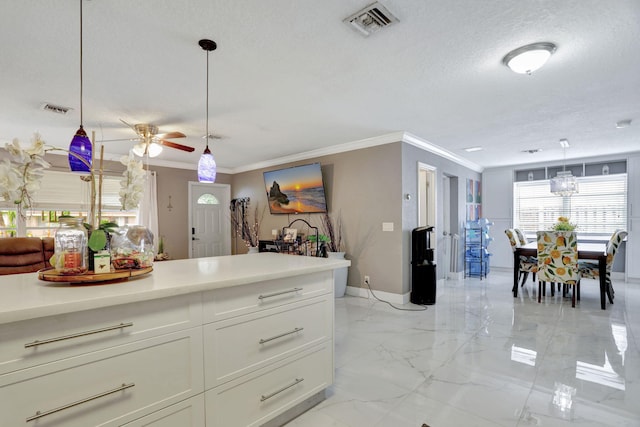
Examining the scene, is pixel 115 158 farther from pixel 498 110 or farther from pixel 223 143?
pixel 498 110

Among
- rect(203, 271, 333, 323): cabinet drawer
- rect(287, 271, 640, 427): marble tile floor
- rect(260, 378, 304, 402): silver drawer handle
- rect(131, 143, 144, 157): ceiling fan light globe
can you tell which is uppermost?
rect(131, 143, 144, 157): ceiling fan light globe

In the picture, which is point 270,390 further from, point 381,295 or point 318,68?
point 381,295

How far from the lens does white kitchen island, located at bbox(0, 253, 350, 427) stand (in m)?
1.03

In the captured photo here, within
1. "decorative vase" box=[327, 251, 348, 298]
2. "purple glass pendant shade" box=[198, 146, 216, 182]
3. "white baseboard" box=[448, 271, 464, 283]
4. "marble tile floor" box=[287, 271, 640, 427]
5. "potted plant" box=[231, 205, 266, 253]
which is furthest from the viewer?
"potted plant" box=[231, 205, 266, 253]

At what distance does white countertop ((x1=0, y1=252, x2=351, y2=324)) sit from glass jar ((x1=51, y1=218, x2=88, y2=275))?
0.08 meters

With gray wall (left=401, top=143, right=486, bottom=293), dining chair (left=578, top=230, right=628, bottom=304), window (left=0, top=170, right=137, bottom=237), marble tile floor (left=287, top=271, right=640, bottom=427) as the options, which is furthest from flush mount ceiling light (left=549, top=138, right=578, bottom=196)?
window (left=0, top=170, right=137, bottom=237)

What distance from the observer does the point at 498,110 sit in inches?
136

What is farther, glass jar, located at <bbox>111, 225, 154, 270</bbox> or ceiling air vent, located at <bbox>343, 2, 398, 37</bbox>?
ceiling air vent, located at <bbox>343, 2, 398, 37</bbox>

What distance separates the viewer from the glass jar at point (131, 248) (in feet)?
4.84

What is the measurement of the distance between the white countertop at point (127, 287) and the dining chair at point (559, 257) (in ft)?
12.6

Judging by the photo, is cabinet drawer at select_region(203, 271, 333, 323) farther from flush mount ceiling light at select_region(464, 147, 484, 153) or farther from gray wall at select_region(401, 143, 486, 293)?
flush mount ceiling light at select_region(464, 147, 484, 153)

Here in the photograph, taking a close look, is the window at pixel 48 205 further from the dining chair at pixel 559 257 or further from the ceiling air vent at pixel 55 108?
the dining chair at pixel 559 257

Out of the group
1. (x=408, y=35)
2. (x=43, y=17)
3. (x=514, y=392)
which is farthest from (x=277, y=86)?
(x=514, y=392)

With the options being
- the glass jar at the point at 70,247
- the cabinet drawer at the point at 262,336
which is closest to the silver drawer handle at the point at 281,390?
the cabinet drawer at the point at 262,336
